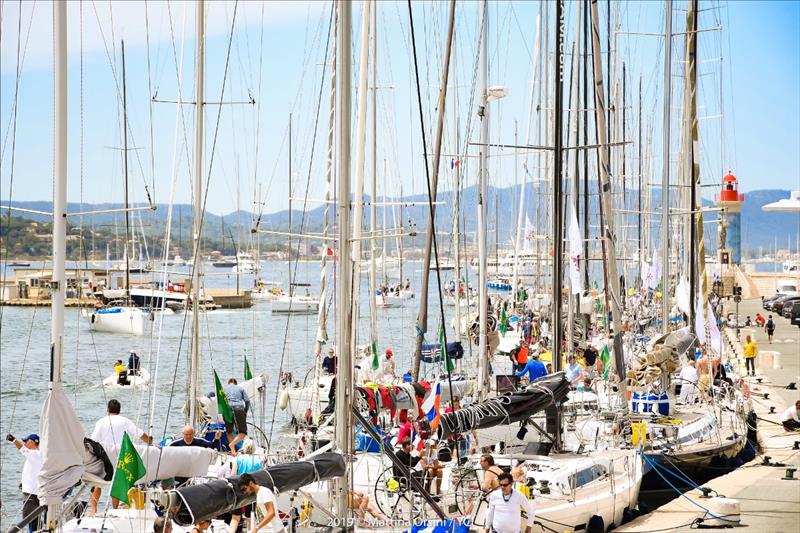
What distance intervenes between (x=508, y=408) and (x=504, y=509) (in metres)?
3.56

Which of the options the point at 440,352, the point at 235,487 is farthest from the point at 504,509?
the point at 440,352

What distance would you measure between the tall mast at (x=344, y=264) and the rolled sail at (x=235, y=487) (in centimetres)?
33

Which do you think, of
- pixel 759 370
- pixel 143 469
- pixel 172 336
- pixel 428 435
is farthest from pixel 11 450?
pixel 172 336

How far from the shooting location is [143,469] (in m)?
11.3

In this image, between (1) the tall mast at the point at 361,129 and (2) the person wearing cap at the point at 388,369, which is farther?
(2) the person wearing cap at the point at 388,369

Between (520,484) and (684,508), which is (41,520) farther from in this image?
(684,508)

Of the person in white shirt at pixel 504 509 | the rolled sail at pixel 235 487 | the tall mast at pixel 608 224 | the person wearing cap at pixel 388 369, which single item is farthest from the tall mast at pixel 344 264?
the person wearing cap at pixel 388 369

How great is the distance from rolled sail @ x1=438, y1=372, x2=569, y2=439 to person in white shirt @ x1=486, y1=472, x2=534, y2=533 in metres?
2.49

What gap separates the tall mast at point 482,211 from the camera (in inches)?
794

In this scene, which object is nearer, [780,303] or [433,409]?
[433,409]

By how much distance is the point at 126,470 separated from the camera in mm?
11102

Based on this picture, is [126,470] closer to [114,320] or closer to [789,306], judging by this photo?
[114,320]

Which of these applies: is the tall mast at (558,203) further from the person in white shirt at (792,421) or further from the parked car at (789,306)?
the parked car at (789,306)

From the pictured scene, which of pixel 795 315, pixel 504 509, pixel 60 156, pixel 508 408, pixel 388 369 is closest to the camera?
pixel 60 156
